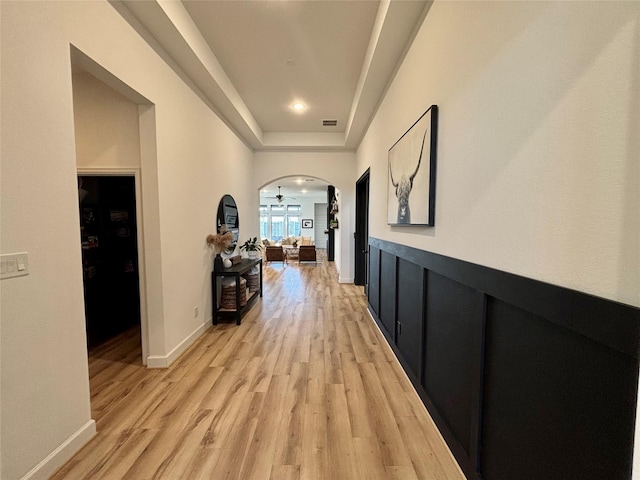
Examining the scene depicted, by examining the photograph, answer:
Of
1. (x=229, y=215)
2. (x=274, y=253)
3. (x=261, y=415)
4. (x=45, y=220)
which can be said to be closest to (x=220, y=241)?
(x=229, y=215)

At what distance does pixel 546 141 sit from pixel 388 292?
2374mm

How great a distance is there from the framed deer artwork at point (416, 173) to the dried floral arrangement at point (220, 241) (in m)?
2.27

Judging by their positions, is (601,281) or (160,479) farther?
(160,479)

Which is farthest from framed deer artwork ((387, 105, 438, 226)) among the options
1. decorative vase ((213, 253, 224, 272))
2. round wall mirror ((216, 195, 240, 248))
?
round wall mirror ((216, 195, 240, 248))

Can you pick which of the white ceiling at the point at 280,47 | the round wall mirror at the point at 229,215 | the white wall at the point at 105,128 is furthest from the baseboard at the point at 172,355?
the white ceiling at the point at 280,47

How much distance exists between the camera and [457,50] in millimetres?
1538

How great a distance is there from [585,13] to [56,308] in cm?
263

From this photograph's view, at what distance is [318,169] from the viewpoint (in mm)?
6004

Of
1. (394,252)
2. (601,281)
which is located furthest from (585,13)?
(394,252)

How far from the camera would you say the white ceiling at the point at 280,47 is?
223 centimetres

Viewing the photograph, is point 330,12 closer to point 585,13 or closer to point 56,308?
point 585,13

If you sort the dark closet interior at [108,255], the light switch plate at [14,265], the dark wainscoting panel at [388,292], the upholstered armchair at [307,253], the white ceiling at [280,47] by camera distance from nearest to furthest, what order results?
1. the light switch plate at [14,265]
2. the white ceiling at [280,47]
3. the dark wainscoting panel at [388,292]
4. the dark closet interior at [108,255]
5. the upholstered armchair at [307,253]

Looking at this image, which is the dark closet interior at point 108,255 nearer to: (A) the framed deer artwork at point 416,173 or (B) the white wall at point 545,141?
(A) the framed deer artwork at point 416,173

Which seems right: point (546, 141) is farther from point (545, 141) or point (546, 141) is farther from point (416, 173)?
point (416, 173)
